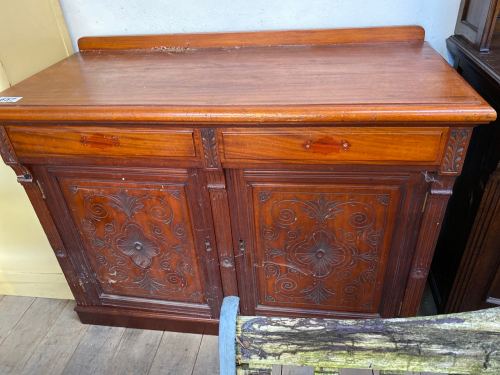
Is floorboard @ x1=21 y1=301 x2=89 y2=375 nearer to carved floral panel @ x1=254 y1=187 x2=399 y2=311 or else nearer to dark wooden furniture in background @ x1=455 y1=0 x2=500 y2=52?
carved floral panel @ x1=254 y1=187 x2=399 y2=311

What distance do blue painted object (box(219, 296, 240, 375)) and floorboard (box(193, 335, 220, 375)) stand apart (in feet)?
3.43

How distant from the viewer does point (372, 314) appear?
1399mm

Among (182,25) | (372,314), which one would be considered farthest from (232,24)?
(372,314)

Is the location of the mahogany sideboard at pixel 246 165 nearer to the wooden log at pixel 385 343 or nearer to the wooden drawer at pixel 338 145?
the wooden drawer at pixel 338 145

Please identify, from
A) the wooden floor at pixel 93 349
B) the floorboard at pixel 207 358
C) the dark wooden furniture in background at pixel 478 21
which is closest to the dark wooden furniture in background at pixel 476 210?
the dark wooden furniture in background at pixel 478 21

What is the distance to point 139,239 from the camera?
1354 mm

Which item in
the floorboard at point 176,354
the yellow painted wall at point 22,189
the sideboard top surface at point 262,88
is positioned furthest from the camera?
the floorboard at point 176,354

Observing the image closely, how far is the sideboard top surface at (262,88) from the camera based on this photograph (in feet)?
3.16

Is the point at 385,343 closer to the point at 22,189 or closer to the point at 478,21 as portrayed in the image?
the point at 478,21

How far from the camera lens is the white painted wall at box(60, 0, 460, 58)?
142 cm

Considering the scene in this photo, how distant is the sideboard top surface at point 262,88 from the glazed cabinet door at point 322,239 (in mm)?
223

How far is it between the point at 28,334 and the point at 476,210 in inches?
72.9

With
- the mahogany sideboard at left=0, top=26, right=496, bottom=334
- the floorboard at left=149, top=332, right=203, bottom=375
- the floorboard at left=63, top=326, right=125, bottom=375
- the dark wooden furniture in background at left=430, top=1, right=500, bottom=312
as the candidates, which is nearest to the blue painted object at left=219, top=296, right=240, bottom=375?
the mahogany sideboard at left=0, top=26, right=496, bottom=334

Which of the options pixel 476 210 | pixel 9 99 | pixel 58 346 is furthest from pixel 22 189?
pixel 476 210
